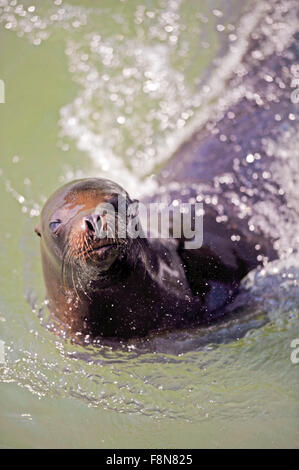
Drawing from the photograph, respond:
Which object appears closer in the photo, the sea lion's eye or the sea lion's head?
the sea lion's head

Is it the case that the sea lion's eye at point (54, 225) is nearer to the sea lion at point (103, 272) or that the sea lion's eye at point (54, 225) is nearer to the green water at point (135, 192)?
the sea lion at point (103, 272)

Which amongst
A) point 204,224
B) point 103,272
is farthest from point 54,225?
point 204,224

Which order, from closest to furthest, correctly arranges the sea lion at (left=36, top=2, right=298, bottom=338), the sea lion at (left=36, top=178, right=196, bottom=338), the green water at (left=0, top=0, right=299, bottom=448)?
1. the sea lion at (left=36, top=178, right=196, bottom=338)
2. the sea lion at (left=36, top=2, right=298, bottom=338)
3. the green water at (left=0, top=0, right=299, bottom=448)

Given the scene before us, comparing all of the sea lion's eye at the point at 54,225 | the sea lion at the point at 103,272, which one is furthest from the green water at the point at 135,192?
the sea lion's eye at the point at 54,225

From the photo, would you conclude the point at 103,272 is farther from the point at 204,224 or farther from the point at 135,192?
the point at 135,192

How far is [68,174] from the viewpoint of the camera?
6141 mm

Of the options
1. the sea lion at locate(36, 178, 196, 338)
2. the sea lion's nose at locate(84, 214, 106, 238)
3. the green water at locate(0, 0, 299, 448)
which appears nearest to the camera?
the sea lion's nose at locate(84, 214, 106, 238)

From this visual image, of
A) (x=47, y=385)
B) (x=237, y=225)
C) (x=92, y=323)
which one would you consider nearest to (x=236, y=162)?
(x=237, y=225)

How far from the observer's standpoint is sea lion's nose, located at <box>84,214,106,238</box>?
11.2 feet

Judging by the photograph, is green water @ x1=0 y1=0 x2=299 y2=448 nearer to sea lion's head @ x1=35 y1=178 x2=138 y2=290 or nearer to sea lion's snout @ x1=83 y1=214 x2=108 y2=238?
sea lion's head @ x1=35 y1=178 x2=138 y2=290

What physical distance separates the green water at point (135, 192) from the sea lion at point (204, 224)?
0.23 meters

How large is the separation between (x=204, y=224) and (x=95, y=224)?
165 centimetres

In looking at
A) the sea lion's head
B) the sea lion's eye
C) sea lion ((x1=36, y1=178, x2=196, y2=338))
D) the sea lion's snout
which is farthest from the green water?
the sea lion's snout

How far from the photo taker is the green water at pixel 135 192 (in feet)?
14.4
